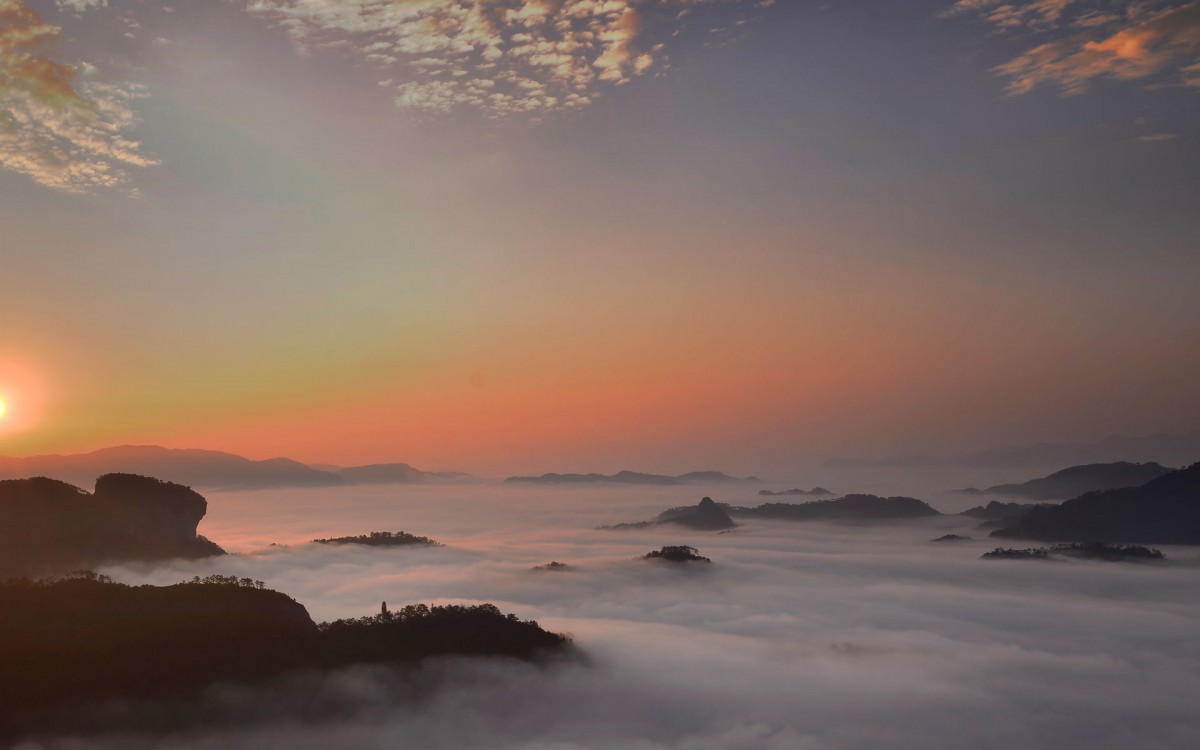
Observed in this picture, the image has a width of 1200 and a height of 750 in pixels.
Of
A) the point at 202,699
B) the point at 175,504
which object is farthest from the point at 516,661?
the point at 175,504

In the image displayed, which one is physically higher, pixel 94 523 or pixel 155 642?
pixel 94 523

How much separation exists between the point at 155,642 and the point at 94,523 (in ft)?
270

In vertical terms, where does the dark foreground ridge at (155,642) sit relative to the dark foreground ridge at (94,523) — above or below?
below

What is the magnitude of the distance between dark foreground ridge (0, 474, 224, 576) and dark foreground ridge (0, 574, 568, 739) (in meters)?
51.8

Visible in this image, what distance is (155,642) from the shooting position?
8012 centimetres

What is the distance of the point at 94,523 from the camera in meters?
142

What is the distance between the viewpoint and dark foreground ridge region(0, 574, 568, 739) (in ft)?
235

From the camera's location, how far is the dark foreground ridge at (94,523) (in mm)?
127750

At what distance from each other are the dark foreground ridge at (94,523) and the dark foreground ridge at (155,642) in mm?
51843

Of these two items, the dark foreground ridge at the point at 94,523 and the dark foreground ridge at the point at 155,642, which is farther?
Result: the dark foreground ridge at the point at 94,523

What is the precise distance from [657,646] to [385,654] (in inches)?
2622

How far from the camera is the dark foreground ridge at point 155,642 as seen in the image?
235 feet

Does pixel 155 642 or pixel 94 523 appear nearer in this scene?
pixel 155 642

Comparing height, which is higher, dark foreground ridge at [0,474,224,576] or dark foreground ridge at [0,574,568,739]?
dark foreground ridge at [0,474,224,576]
